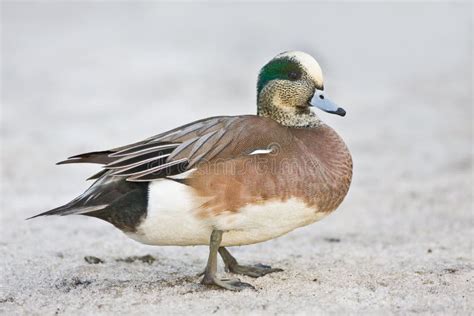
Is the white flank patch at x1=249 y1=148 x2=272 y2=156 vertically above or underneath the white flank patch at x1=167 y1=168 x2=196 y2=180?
above

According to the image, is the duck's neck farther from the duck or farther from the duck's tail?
the duck's tail

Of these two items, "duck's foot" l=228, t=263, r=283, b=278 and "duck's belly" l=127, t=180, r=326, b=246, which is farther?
"duck's foot" l=228, t=263, r=283, b=278

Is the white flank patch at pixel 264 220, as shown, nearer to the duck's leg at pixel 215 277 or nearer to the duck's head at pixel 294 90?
the duck's leg at pixel 215 277

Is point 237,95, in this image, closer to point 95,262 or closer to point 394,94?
point 394,94

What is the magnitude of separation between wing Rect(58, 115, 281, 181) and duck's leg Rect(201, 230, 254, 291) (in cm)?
36

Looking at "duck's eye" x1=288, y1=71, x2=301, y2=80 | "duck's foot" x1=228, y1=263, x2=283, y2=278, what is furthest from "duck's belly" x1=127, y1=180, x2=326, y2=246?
"duck's eye" x1=288, y1=71, x2=301, y2=80

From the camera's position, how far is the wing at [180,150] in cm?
367

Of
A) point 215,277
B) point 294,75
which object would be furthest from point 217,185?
point 294,75

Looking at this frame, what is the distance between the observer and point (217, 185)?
3.63 m

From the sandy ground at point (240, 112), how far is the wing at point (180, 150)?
0.55 meters

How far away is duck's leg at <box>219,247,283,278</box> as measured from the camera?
13.5 feet

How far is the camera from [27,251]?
4.62m

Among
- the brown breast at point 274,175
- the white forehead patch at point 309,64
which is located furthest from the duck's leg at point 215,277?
the white forehead patch at point 309,64

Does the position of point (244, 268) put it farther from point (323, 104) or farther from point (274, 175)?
point (323, 104)
